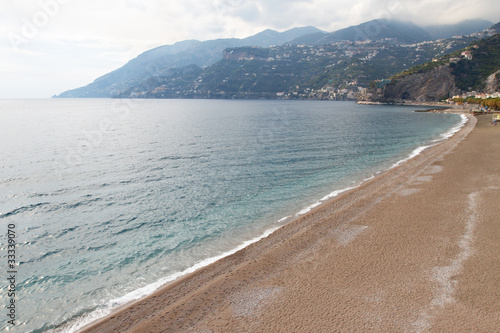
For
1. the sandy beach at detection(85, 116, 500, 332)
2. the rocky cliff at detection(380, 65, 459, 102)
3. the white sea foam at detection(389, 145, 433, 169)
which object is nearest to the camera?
the sandy beach at detection(85, 116, 500, 332)

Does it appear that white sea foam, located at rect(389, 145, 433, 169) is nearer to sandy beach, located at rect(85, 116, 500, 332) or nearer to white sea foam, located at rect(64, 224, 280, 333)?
sandy beach, located at rect(85, 116, 500, 332)

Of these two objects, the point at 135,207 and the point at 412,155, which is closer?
the point at 135,207

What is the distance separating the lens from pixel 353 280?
34.0ft

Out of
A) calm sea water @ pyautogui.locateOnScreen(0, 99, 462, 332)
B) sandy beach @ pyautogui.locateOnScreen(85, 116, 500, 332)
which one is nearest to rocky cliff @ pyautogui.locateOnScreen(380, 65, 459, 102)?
calm sea water @ pyautogui.locateOnScreen(0, 99, 462, 332)

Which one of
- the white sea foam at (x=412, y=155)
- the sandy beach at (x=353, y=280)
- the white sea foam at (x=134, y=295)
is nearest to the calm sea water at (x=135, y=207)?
the white sea foam at (x=134, y=295)

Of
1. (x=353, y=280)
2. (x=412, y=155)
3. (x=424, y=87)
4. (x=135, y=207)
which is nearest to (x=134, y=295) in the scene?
(x=353, y=280)

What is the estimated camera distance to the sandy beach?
845 centimetres

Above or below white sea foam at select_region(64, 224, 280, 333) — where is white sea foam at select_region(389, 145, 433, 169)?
above

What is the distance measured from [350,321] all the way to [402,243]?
6.37 meters

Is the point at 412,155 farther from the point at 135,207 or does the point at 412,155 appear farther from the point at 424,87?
the point at 424,87

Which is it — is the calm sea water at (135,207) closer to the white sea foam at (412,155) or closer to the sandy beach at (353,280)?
Answer: the white sea foam at (412,155)

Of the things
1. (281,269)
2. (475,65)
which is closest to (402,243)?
(281,269)

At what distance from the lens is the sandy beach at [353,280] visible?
333 inches

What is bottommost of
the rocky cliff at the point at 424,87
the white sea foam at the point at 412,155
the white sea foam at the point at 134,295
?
the white sea foam at the point at 134,295
